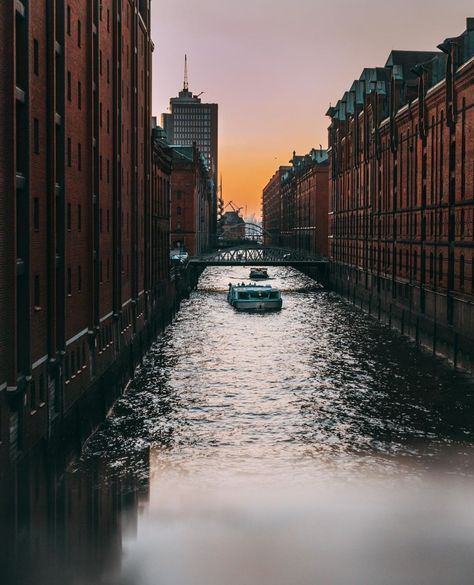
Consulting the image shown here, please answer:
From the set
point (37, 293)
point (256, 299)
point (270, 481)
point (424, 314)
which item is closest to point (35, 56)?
point (37, 293)

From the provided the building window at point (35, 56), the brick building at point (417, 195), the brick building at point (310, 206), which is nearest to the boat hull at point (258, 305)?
the brick building at point (417, 195)

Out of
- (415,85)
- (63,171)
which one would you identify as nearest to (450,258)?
(415,85)

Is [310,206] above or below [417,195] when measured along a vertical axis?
above

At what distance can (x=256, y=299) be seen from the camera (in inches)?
3233

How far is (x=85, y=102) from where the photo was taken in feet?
116

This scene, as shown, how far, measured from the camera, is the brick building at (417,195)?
4766cm

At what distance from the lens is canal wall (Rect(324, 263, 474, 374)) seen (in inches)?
1794

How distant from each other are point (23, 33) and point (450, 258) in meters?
32.5

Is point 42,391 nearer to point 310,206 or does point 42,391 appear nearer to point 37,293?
point 37,293

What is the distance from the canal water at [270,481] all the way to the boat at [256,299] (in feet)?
105

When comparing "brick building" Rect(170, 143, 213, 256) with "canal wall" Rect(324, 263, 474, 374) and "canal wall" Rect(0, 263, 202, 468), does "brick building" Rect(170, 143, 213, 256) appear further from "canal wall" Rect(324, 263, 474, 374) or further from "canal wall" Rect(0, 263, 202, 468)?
"canal wall" Rect(0, 263, 202, 468)

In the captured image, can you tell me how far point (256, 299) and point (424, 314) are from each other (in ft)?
89.5

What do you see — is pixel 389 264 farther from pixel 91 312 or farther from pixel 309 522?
pixel 309 522

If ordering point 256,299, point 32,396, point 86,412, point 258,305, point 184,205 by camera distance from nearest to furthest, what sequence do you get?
point 32,396, point 86,412, point 258,305, point 256,299, point 184,205
